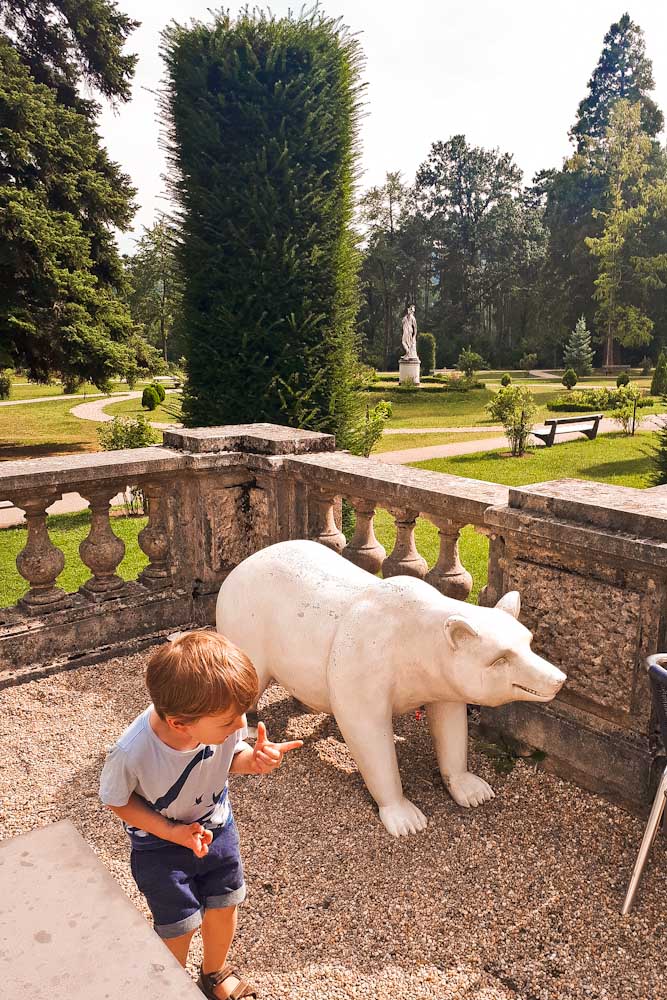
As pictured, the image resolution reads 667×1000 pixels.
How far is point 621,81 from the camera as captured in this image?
45.2m

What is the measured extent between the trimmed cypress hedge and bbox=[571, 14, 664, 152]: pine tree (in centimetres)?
4445

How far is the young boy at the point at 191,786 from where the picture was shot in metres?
1.90

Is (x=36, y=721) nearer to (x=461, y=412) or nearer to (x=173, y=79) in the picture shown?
(x=173, y=79)

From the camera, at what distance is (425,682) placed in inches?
120

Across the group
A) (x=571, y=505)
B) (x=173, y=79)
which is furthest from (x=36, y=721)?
(x=173, y=79)

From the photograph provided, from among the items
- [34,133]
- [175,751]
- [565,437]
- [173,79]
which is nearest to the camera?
[175,751]

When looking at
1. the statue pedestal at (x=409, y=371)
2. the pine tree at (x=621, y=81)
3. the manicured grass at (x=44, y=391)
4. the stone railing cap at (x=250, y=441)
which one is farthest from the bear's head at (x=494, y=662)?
the pine tree at (x=621, y=81)

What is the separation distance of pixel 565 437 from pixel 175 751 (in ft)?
64.4

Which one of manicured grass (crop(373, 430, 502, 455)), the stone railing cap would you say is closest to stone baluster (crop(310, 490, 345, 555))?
the stone railing cap

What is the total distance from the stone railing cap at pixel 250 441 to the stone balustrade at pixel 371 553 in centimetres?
1

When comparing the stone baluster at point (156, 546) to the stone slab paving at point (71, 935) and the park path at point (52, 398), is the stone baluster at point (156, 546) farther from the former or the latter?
the park path at point (52, 398)

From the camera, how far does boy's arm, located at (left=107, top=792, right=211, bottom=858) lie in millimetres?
2053

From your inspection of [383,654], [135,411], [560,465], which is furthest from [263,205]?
[135,411]

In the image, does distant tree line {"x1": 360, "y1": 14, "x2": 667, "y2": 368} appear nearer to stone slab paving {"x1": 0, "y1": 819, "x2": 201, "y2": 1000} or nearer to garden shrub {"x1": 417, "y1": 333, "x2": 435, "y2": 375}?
garden shrub {"x1": 417, "y1": 333, "x2": 435, "y2": 375}
